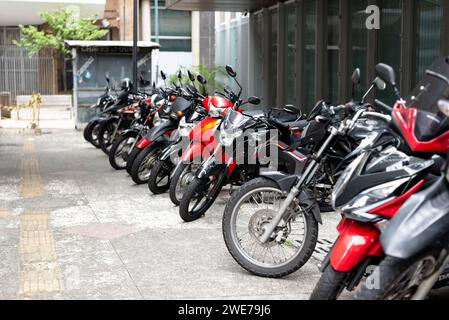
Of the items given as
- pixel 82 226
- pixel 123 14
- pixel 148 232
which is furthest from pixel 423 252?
pixel 123 14

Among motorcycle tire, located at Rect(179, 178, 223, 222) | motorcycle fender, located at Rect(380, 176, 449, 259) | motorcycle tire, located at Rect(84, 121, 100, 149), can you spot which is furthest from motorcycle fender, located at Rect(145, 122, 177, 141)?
motorcycle fender, located at Rect(380, 176, 449, 259)

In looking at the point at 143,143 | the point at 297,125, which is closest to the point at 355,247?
the point at 297,125

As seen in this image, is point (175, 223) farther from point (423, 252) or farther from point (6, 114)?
point (6, 114)

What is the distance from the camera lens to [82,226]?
6.79m

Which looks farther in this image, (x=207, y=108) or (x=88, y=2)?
(x=88, y=2)

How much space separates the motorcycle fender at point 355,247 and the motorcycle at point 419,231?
9cm

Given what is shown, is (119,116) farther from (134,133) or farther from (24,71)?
(24,71)

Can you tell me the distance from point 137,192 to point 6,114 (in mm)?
13767

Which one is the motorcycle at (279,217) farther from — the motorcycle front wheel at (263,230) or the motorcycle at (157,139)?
the motorcycle at (157,139)

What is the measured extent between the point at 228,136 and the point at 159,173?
2.17 m

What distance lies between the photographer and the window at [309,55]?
1400 centimetres

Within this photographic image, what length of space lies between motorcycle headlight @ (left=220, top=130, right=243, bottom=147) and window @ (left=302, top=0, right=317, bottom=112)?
7.69m

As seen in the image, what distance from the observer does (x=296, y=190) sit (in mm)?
4652

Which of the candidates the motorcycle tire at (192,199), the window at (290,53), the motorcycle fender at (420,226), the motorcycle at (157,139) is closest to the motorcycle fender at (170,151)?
the motorcycle at (157,139)
